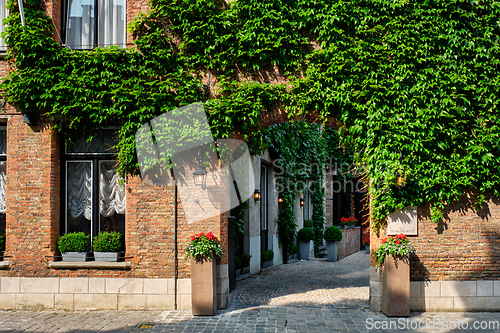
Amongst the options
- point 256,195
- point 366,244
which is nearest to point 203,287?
point 256,195

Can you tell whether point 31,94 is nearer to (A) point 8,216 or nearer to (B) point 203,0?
(A) point 8,216

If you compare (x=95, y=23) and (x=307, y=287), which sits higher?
(x=95, y=23)

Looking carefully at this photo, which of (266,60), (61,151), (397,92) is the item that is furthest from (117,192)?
(397,92)

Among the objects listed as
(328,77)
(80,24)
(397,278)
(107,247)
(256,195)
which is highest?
(80,24)

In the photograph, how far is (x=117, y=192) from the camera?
309 inches

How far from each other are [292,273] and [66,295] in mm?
6527

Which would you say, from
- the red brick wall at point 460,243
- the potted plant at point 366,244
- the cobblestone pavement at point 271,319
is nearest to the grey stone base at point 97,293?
the cobblestone pavement at point 271,319

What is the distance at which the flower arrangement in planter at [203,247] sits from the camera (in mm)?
6844

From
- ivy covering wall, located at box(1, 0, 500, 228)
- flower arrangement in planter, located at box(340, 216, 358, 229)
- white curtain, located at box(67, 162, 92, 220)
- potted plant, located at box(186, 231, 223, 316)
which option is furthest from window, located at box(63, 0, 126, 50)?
flower arrangement in planter, located at box(340, 216, 358, 229)

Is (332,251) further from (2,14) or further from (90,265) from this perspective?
(2,14)

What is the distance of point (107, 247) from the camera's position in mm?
7516

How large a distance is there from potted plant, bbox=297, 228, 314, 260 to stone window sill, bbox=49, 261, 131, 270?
9188mm

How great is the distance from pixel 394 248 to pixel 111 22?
7232 millimetres

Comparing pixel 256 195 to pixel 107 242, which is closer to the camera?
pixel 107 242
